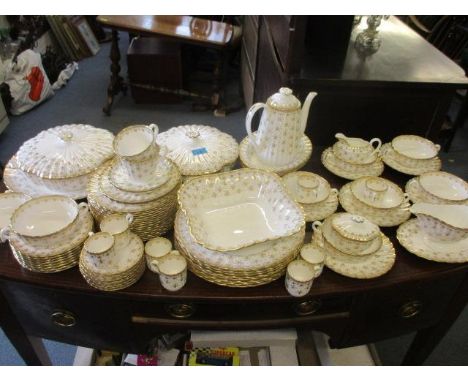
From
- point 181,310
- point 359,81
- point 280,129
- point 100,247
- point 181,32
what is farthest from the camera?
point 181,32

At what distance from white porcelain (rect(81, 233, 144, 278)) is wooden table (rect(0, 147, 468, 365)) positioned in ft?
0.17

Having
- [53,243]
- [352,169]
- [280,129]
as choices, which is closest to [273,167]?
[280,129]

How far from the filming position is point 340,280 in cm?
83

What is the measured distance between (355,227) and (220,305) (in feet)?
1.11

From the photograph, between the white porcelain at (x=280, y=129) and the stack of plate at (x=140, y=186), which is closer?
the stack of plate at (x=140, y=186)

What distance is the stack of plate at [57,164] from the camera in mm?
936

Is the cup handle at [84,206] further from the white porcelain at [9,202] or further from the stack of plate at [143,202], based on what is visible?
the white porcelain at [9,202]

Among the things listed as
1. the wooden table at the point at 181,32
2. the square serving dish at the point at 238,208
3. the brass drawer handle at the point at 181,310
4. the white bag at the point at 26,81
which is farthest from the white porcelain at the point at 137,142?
the white bag at the point at 26,81

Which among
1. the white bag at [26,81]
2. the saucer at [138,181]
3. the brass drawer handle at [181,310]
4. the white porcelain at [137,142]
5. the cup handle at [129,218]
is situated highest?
the white porcelain at [137,142]

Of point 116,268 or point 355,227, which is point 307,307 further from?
point 116,268

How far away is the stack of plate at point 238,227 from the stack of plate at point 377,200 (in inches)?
8.4

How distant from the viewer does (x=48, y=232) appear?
816mm

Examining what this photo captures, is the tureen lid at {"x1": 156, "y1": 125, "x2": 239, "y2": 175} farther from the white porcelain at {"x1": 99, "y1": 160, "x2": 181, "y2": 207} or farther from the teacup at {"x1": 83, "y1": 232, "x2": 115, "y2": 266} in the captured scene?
the teacup at {"x1": 83, "y1": 232, "x2": 115, "y2": 266}

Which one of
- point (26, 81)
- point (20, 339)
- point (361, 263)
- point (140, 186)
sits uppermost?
point (140, 186)
